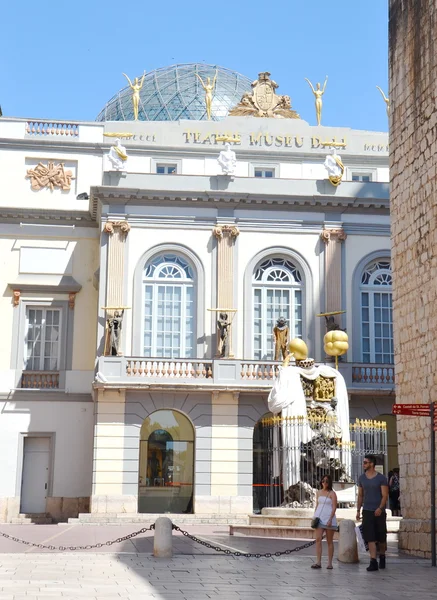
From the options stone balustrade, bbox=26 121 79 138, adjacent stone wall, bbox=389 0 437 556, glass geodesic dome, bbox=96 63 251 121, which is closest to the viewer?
adjacent stone wall, bbox=389 0 437 556

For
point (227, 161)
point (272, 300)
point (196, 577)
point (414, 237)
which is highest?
point (227, 161)

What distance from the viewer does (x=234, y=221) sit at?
34781 mm

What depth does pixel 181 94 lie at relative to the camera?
193 feet

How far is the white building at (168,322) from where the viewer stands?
32.3 meters

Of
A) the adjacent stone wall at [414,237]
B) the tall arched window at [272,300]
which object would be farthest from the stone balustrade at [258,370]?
the adjacent stone wall at [414,237]

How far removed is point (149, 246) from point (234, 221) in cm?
323

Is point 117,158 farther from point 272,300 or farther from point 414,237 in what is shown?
point 414,237

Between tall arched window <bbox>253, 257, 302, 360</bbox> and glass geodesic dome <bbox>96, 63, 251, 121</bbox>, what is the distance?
82.4ft

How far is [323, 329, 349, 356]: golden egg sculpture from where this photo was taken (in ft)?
93.7

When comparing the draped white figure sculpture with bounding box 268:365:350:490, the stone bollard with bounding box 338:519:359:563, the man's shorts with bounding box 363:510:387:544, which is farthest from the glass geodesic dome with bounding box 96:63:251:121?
the man's shorts with bounding box 363:510:387:544

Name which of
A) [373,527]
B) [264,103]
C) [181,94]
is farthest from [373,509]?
[181,94]

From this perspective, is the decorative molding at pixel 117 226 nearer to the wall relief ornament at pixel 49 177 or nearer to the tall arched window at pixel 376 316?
the wall relief ornament at pixel 49 177

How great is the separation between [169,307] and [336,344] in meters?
7.59

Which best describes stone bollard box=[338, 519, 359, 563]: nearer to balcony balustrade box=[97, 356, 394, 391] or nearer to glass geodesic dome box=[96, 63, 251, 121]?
balcony balustrade box=[97, 356, 394, 391]
